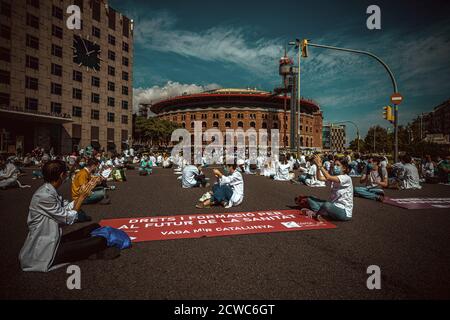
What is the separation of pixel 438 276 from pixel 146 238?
4.76 meters

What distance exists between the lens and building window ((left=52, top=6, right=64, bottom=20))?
119ft

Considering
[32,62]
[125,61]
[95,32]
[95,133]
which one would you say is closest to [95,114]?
[95,133]

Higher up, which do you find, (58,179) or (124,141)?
(124,141)

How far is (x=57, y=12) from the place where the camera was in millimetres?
36594

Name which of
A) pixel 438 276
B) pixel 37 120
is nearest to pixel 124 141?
pixel 37 120

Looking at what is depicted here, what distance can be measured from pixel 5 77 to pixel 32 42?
649 cm

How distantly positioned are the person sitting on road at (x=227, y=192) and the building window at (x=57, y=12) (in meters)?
44.2

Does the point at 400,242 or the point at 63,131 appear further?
A: the point at 63,131

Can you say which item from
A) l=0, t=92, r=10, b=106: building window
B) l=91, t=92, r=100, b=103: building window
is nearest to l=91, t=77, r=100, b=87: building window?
l=91, t=92, r=100, b=103: building window

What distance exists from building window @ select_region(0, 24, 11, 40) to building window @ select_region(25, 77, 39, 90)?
5.32 metres

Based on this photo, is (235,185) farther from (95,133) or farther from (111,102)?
(111,102)

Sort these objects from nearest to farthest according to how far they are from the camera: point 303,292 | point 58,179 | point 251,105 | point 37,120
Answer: point 303,292
point 58,179
point 37,120
point 251,105
